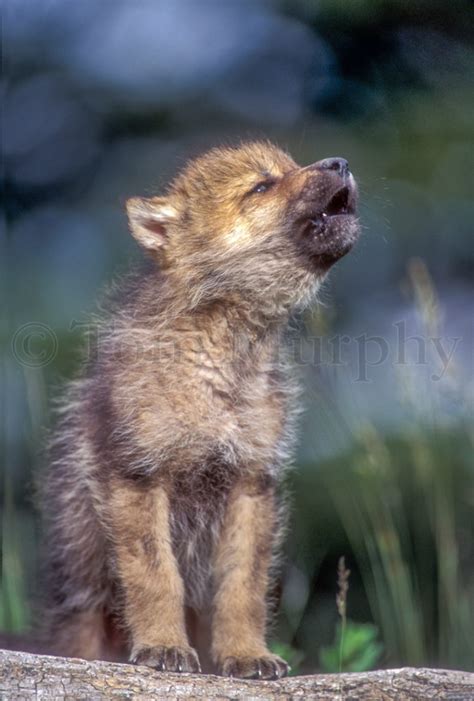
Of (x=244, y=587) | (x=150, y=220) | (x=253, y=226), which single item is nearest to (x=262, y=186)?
(x=253, y=226)

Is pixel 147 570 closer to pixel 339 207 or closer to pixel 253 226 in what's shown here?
pixel 253 226

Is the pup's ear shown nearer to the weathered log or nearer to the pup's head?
the pup's head

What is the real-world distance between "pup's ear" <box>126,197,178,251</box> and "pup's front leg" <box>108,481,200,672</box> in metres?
1.32

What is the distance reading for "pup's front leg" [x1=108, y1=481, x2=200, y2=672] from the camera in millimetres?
5355

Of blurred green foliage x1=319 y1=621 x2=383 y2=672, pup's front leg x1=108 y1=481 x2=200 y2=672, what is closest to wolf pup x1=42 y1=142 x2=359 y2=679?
pup's front leg x1=108 y1=481 x2=200 y2=672

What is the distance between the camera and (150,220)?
20.7 ft

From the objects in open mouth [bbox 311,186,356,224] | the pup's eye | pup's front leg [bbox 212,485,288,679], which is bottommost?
pup's front leg [bbox 212,485,288,679]

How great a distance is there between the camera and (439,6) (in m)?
10.5

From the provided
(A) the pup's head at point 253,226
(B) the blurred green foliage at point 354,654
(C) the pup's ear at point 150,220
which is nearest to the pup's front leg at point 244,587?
(B) the blurred green foliage at point 354,654

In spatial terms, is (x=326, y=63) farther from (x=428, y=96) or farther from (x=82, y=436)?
(x=82, y=436)

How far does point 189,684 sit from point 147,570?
794 mm

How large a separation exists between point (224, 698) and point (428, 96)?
6755 mm

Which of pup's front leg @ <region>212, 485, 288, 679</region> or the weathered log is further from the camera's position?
pup's front leg @ <region>212, 485, 288, 679</region>

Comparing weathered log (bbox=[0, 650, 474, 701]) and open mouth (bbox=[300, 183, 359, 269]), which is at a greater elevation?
open mouth (bbox=[300, 183, 359, 269])
